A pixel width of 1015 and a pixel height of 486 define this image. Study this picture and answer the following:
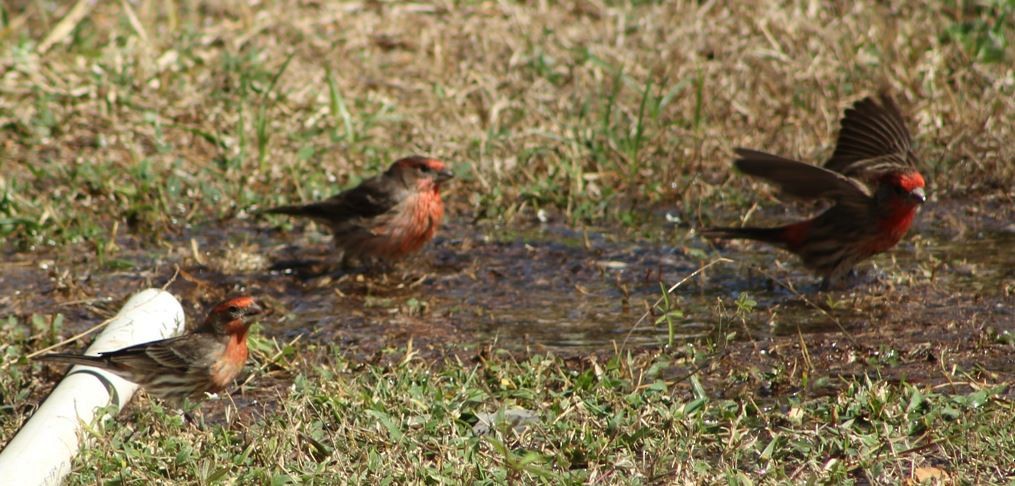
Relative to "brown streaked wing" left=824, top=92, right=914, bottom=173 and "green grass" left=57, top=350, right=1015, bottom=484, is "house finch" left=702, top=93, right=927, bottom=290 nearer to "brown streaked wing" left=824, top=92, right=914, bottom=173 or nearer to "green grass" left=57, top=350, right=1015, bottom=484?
"brown streaked wing" left=824, top=92, right=914, bottom=173

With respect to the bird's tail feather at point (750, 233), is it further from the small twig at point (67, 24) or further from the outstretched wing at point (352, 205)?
the small twig at point (67, 24)

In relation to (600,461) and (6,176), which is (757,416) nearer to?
(600,461)

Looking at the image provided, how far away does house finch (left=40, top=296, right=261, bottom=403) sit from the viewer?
233 inches

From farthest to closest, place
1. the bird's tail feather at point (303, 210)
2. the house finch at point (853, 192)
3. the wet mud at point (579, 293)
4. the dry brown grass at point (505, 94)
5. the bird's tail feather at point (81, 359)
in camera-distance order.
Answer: the dry brown grass at point (505, 94), the bird's tail feather at point (303, 210), the house finch at point (853, 192), the wet mud at point (579, 293), the bird's tail feather at point (81, 359)

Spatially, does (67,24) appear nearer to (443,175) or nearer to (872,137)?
(443,175)

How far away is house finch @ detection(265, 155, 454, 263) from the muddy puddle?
0.17 metres

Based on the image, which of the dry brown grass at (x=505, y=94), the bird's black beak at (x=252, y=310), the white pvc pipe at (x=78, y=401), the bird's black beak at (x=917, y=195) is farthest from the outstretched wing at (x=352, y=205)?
the bird's black beak at (x=917, y=195)

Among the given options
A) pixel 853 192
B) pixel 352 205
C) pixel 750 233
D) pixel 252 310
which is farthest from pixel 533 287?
pixel 252 310

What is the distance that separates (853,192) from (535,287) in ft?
5.80

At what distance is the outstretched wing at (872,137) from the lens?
7.83 metres

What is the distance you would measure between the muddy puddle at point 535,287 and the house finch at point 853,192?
0.22 metres

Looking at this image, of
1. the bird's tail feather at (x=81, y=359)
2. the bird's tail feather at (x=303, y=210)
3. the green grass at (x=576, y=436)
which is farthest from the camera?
the bird's tail feather at (x=303, y=210)

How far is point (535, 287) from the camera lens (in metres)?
7.70

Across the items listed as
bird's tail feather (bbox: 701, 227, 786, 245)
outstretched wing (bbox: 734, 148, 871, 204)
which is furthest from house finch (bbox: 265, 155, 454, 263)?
outstretched wing (bbox: 734, 148, 871, 204)
